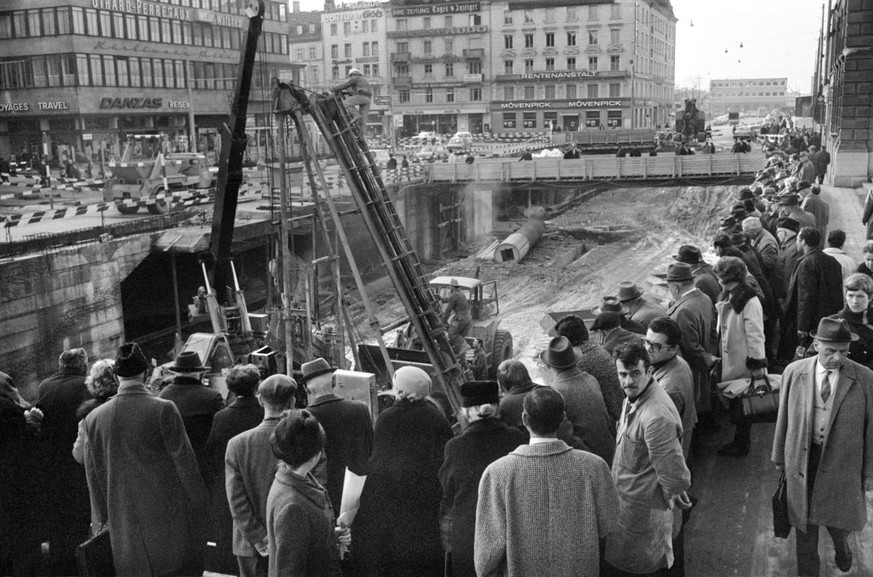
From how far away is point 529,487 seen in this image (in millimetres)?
3744

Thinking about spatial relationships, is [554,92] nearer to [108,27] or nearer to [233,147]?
[108,27]

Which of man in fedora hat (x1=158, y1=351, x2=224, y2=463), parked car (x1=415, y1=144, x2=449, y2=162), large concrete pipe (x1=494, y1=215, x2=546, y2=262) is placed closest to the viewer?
man in fedora hat (x1=158, y1=351, x2=224, y2=463)

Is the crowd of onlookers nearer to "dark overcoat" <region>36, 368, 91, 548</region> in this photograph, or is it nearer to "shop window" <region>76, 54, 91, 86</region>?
"dark overcoat" <region>36, 368, 91, 548</region>

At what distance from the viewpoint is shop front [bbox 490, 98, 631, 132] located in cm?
8519

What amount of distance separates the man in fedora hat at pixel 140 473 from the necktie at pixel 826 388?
4163 millimetres

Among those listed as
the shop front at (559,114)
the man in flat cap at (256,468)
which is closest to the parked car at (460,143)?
the shop front at (559,114)

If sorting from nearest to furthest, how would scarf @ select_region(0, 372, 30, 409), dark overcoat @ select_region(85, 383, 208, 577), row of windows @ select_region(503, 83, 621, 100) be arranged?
dark overcoat @ select_region(85, 383, 208, 577) → scarf @ select_region(0, 372, 30, 409) → row of windows @ select_region(503, 83, 621, 100)

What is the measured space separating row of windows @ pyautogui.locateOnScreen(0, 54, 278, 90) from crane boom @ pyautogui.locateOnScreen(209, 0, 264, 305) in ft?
128

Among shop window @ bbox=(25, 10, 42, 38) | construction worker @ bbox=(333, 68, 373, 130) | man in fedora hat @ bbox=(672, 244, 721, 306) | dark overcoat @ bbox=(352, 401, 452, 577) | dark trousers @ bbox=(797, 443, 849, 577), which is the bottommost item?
dark trousers @ bbox=(797, 443, 849, 577)

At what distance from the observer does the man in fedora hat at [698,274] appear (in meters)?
8.48

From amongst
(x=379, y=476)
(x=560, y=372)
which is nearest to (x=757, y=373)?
(x=560, y=372)

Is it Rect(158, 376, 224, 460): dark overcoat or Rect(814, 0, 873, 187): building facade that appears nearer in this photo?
Rect(158, 376, 224, 460): dark overcoat

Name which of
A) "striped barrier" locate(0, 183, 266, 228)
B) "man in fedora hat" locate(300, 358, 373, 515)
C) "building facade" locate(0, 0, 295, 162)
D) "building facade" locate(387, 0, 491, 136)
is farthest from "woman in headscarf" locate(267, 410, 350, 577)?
"building facade" locate(387, 0, 491, 136)

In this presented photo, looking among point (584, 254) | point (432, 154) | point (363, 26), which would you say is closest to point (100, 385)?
point (584, 254)
